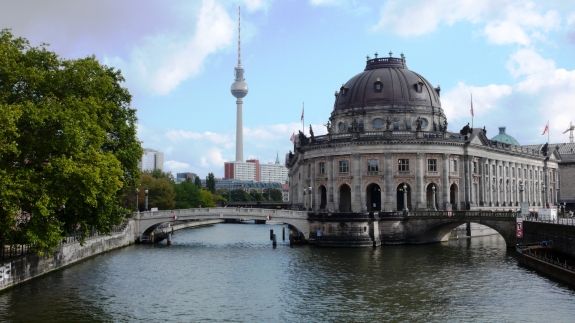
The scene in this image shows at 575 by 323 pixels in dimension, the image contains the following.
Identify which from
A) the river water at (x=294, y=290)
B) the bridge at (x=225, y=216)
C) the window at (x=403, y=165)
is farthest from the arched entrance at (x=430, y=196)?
the river water at (x=294, y=290)

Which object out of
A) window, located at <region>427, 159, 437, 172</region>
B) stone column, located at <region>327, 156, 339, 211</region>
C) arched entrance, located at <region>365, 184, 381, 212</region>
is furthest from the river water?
arched entrance, located at <region>365, 184, 381, 212</region>

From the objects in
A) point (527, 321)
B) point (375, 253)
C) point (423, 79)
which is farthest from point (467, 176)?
point (527, 321)

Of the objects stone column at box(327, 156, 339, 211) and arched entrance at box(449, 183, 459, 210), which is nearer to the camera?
stone column at box(327, 156, 339, 211)

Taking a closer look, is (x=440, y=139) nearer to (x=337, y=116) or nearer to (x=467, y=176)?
(x=467, y=176)

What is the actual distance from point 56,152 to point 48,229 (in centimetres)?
535

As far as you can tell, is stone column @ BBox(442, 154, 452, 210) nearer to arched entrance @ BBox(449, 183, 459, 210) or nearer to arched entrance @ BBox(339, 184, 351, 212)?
arched entrance @ BBox(449, 183, 459, 210)

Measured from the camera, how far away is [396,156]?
95.3m

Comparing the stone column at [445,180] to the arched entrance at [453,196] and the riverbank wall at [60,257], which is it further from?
the riverbank wall at [60,257]

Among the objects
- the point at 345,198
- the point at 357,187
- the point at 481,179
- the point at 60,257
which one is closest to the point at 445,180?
the point at 481,179

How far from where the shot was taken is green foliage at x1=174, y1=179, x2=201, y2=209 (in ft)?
477

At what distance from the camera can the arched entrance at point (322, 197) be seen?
103562mm

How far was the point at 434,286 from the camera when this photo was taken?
166ft

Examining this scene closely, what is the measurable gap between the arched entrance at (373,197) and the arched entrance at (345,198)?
131 inches

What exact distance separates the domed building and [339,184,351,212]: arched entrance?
0.16 meters
